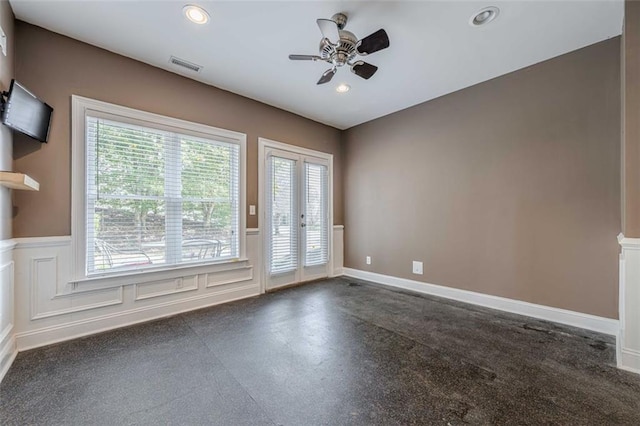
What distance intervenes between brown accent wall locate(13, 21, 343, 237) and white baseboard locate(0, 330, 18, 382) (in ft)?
2.77

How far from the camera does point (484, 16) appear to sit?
2.29m

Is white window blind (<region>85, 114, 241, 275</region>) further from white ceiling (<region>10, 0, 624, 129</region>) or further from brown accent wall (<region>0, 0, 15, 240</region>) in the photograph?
white ceiling (<region>10, 0, 624, 129</region>)

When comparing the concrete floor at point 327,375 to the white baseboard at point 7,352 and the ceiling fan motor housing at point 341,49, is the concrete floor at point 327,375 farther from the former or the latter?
the ceiling fan motor housing at point 341,49

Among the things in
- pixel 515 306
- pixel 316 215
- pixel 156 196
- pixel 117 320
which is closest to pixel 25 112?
pixel 156 196

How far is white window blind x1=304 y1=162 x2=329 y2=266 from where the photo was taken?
15.1 feet

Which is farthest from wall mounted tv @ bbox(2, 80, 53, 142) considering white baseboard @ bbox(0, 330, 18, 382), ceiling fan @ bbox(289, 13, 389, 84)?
Result: ceiling fan @ bbox(289, 13, 389, 84)

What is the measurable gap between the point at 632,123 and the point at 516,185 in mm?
1157

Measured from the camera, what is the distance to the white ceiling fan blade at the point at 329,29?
201 cm

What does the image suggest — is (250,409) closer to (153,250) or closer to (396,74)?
(153,250)

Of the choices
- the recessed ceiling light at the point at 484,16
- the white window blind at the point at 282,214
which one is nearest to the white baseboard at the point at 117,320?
the white window blind at the point at 282,214

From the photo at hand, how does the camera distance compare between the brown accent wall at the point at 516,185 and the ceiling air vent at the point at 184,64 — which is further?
the ceiling air vent at the point at 184,64

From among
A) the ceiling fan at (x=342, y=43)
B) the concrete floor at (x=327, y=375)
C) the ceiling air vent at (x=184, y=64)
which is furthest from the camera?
the ceiling air vent at (x=184, y=64)

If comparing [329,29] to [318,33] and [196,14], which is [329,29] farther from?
[196,14]

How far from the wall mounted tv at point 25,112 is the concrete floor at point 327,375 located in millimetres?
1842
